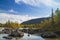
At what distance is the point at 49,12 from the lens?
4.50 metres

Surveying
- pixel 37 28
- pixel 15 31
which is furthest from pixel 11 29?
pixel 37 28

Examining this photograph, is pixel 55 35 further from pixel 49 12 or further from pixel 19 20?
pixel 19 20

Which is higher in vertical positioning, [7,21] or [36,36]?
[7,21]

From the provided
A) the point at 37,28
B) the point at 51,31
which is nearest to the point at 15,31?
the point at 37,28

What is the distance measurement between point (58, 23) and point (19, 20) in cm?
93

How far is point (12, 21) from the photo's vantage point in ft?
14.7

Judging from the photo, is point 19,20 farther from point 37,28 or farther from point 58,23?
point 58,23

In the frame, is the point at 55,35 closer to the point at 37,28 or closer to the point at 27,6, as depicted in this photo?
the point at 37,28

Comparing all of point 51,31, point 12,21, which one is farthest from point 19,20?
point 51,31

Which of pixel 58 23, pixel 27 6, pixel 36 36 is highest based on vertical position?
pixel 27 6

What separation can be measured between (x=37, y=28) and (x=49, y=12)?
464 millimetres

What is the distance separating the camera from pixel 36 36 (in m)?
4.71

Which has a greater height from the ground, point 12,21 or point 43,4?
point 43,4

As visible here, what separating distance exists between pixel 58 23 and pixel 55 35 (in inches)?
12.6
